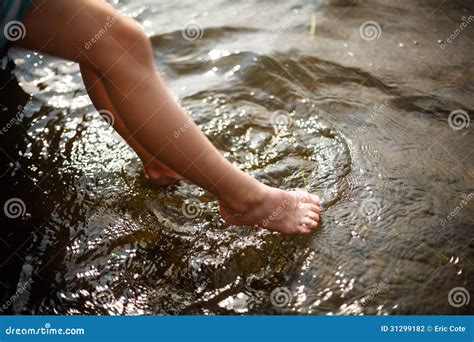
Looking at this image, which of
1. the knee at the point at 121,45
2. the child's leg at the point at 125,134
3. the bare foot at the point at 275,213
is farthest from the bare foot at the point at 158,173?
the knee at the point at 121,45

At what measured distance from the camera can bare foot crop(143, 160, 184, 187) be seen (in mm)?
2131

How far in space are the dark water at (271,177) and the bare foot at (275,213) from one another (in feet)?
0.18

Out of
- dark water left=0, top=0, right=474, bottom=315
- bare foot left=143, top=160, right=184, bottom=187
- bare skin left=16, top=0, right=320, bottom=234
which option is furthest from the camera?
bare foot left=143, top=160, right=184, bottom=187

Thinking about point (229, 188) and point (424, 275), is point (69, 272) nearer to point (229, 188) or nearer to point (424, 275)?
point (229, 188)

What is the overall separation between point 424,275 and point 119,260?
1.17 metres

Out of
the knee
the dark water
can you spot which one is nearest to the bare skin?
the knee

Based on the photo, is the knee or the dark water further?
the dark water

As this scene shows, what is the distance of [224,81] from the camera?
9.05 ft

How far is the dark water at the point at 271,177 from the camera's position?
1.75 metres

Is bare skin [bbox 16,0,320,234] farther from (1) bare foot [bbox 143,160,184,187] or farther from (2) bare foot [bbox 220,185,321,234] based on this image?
(1) bare foot [bbox 143,160,184,187]

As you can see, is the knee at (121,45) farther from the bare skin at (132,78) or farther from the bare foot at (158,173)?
the bare foot at (158,173)

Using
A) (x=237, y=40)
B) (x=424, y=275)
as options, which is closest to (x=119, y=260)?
(x=424, y=275)

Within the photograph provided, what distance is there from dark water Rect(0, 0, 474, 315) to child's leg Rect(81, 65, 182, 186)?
0.06 metres
